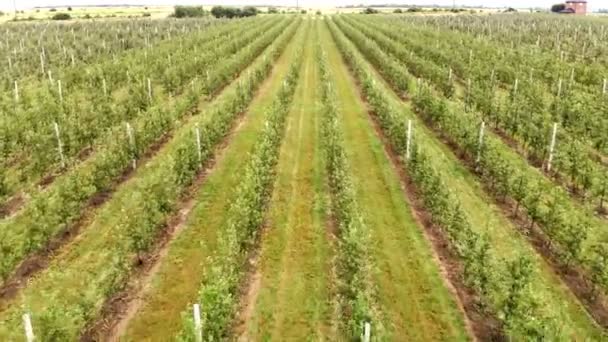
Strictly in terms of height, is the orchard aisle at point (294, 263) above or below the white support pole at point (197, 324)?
below

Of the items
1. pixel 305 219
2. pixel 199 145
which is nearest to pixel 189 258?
pixel 305 219

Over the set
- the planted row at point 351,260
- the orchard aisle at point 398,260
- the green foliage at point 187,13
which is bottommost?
the orchard aisle at point 398,260

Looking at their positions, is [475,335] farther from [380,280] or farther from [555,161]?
[555,161]

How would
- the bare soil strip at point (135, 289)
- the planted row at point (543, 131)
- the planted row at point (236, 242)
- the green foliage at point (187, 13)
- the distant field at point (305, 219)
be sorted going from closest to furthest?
1. the planted row at point (236, 242)
2. the bare soil strip at point (135, 289)
3. the distant field at point (305, 219)
4. the planted row at point (543, 131)
5. the green foliage at point (187, 13)

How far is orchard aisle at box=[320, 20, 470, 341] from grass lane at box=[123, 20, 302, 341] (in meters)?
4.04

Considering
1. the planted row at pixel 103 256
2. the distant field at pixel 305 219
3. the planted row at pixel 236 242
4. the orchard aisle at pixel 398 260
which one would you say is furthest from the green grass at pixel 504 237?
the planted row at pixel 103 256

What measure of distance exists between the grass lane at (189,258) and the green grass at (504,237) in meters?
6.79

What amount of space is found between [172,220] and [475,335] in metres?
8.64

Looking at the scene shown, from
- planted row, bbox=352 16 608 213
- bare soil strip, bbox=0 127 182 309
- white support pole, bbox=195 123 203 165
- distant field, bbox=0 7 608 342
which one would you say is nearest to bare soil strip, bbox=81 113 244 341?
distant field, bbox=0 7 608 342

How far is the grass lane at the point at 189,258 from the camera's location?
11.7 meters

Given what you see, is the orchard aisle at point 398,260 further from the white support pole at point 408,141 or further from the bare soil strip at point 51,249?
the bare soil strip at point 51,249

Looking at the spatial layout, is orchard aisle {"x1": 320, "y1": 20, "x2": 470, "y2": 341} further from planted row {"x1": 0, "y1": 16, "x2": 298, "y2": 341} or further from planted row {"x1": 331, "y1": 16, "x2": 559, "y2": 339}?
planted row {"x1": 0, "y1": 16, "x2": 298, "y2": 341}

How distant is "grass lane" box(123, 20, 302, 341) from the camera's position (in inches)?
460

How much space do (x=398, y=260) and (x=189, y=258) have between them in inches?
197
